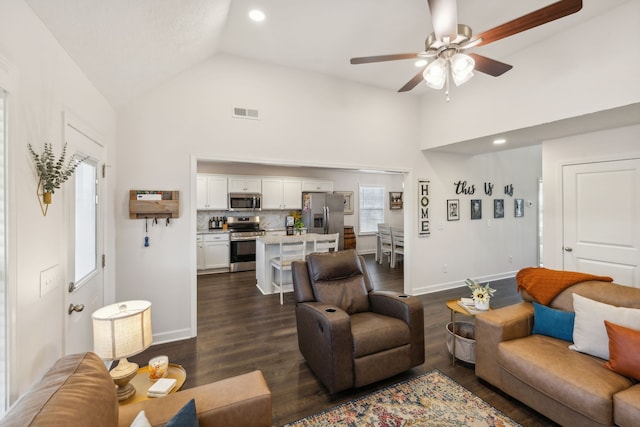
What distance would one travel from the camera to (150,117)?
3107 mm

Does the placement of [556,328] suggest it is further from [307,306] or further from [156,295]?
[156,295]

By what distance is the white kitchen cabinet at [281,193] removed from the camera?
275 inches

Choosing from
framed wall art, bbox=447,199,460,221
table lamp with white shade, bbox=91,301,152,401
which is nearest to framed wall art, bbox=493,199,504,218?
framed wall art, bbox=447,199,460,221

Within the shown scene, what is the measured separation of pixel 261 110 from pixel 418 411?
3475 millimetres

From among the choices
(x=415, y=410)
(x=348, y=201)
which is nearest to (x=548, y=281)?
(x=415, y=410)

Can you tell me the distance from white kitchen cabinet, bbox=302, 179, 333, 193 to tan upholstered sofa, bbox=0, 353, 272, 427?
616 centimetres

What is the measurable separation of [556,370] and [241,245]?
5619 mm

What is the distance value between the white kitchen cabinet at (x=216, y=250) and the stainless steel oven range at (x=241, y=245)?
0.35 ft

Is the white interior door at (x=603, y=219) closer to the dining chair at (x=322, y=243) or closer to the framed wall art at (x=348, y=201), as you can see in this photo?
the dining chair at (x=322, y=243)

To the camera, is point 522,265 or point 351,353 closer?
point 351,353

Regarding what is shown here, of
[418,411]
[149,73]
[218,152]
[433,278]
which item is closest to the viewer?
[418,411]

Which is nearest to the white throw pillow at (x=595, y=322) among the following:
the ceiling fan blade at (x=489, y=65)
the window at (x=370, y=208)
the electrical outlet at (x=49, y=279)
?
the ceiling fan blade at (x=489, y=65)

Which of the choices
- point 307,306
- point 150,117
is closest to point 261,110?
point 150,117

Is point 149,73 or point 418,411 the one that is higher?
point 149,73
